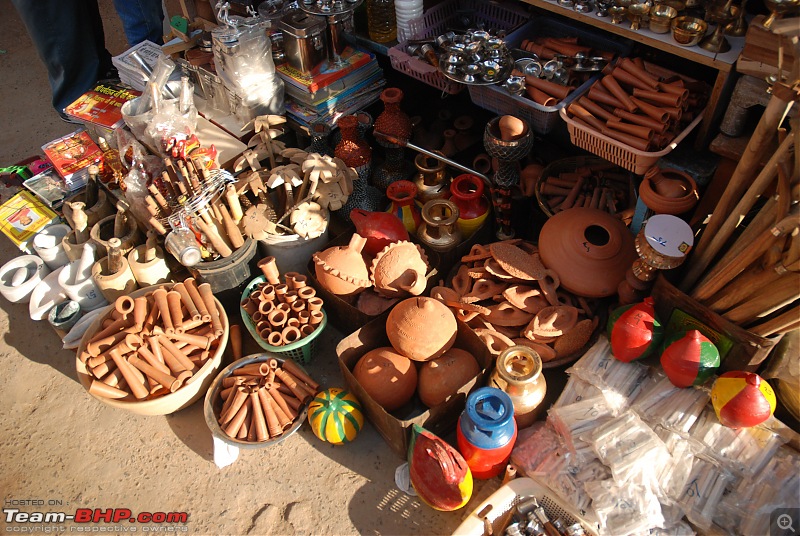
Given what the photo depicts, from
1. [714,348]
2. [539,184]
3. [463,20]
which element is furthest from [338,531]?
[463,20]

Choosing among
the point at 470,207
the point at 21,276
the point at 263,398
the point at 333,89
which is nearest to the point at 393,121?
the point at 333,89

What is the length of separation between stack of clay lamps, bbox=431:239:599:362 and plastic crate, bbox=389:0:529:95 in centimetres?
130

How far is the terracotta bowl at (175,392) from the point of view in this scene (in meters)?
3.22

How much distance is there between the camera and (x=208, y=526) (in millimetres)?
3104

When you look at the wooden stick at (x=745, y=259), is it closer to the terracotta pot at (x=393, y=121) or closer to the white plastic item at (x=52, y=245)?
the terracotta pot at (x=393, y=121)

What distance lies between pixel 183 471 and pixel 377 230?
1824 mm

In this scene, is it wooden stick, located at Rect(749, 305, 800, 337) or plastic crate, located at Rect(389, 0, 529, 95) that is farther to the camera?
plastic crate, located at Rect(389, 0, 529, 95)

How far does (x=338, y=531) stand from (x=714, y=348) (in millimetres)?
2159

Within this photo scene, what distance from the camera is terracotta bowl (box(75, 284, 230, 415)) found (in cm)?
322

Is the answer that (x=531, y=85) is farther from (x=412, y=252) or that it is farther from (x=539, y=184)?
(x=412, y=252)

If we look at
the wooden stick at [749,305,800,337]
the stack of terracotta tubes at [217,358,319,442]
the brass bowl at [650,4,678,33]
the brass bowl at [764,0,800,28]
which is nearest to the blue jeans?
the stack of terracotta tubes at [217,358,319,442]

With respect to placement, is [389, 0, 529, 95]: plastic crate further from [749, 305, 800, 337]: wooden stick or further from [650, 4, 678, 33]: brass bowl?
[749, 305, 800, 337]: wooden stick

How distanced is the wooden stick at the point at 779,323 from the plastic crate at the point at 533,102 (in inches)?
63.9

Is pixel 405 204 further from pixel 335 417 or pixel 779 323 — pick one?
pixel 779 323
